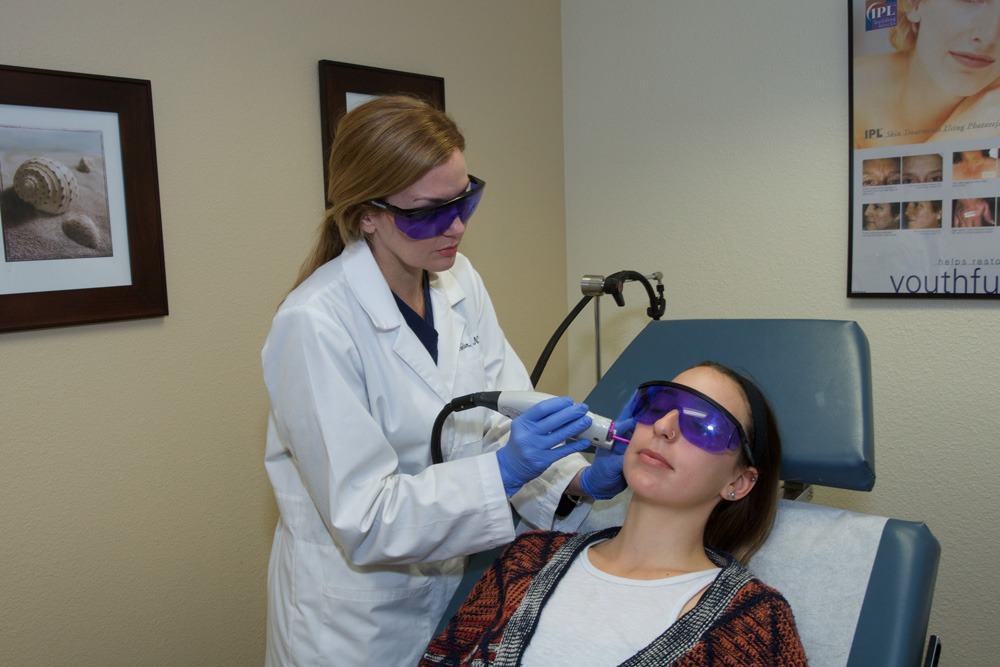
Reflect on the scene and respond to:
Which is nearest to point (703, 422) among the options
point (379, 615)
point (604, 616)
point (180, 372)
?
point (604, 616)

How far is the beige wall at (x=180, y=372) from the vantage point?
5.13 feet

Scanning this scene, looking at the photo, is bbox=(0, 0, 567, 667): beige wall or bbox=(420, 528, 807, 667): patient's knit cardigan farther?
bbox=(0, 0, 567, 667): beige wall

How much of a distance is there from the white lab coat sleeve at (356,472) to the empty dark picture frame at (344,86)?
33.5 inches

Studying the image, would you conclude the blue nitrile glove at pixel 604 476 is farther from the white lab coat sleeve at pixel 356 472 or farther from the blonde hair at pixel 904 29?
the blonde hair at pixel 904 29

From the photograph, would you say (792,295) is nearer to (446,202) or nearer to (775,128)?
(775,128)

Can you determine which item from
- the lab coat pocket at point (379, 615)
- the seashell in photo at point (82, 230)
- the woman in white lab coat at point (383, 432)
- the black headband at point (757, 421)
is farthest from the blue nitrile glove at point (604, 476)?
the seashell in photo at point (82, 230)

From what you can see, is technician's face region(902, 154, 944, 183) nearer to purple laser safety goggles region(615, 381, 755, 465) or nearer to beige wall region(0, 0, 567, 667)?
purple laser safety goggles region(615, 381, 755, 465)

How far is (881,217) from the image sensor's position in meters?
2.09

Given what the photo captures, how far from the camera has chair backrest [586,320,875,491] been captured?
1.25 metres

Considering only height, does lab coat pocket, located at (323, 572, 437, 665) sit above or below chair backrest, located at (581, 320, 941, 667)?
below

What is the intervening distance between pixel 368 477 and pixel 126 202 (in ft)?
3.06

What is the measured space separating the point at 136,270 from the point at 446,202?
86cm

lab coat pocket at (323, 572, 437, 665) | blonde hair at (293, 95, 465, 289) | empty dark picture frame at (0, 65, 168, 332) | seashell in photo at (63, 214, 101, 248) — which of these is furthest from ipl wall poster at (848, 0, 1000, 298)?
seashell in photo at (63, 214, 101, 248)

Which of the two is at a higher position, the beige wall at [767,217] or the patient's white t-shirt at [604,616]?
the beige wall at [767,217]
